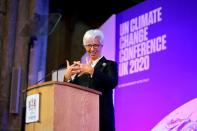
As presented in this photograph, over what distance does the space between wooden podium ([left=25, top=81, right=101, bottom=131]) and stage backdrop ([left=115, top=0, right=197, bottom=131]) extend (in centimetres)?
195

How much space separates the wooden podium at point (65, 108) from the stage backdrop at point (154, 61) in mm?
1951

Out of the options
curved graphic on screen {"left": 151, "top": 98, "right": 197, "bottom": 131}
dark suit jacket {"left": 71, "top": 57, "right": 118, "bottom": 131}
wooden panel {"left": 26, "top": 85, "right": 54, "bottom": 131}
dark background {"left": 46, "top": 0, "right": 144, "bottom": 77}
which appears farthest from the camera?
dark background {"left": 46, "top": 0, "right": 144, "bottom": 77}

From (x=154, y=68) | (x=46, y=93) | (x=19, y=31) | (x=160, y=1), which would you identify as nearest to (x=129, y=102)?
(x=154, y=68)

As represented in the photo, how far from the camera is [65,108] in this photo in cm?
207

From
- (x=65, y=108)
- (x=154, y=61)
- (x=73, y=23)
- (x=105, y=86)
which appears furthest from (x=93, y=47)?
(x=73, y=23)

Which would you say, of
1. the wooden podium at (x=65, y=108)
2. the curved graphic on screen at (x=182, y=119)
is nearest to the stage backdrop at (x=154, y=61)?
the curved graphic on screen at (x=182, y=119)

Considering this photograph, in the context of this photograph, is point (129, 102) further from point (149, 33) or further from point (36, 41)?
point (36, 41)

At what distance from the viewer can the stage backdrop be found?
4059 millimetres

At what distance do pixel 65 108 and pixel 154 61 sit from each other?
2.48 metres

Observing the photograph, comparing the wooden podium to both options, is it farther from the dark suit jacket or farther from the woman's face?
the woman's face

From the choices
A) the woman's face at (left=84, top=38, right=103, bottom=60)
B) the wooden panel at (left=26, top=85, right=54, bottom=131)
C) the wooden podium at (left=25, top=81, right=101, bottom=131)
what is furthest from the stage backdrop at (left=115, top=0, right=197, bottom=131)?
the wooden panel at (left=26, top=85, right=54, bottom=131)

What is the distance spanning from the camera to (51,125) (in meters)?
1.99

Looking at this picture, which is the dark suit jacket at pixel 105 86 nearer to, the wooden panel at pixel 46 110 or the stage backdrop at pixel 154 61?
the wooden panel at pixel 46 110

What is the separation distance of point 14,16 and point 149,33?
1.83 metres
